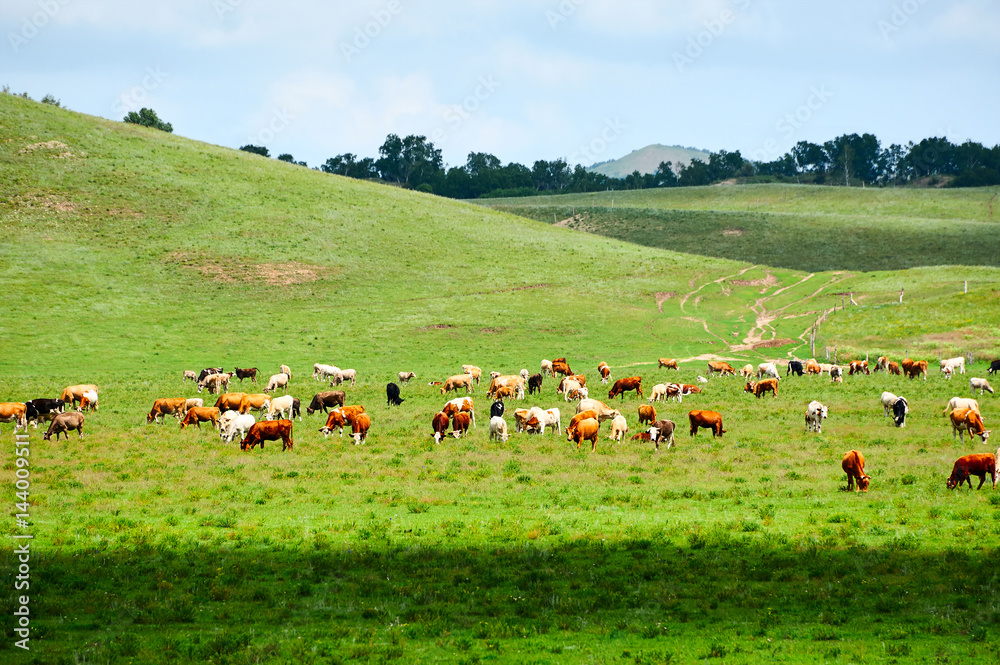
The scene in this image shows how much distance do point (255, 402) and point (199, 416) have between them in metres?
2.59

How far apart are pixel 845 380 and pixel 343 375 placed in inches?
1113

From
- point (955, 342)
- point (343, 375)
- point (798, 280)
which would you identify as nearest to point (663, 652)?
Answer: point (343, 375)

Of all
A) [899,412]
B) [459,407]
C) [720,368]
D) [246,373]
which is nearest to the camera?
[899,412]

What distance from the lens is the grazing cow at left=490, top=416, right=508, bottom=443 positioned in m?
28.2

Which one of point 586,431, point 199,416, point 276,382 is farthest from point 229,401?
point 586,431

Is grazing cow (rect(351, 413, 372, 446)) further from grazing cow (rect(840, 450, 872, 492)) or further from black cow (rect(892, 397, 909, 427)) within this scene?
black cow (rect(892, 397, 909, 427))

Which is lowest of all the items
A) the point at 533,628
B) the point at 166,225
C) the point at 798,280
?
the point at 533,628

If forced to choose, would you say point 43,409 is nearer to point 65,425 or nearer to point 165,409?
point 65,425

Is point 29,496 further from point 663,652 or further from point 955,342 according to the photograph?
point 955,342

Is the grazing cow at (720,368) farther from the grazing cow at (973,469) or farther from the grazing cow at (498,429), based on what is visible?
the grazing cow at (973,469)

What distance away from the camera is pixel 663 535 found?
17.3m

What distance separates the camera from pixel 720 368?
161 feet

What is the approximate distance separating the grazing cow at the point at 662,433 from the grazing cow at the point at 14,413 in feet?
75.6

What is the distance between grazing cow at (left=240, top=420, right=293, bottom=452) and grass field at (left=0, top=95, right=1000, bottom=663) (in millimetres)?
551
